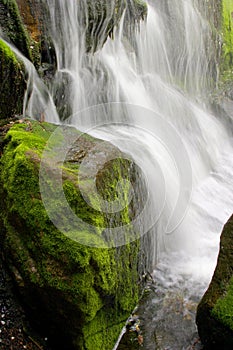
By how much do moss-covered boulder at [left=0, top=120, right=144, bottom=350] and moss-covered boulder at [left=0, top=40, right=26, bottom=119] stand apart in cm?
99

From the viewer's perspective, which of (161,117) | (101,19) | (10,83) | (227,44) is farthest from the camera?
(227,44)

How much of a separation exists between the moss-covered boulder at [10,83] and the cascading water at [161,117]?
360 mm

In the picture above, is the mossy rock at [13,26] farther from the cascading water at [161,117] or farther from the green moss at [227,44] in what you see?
the green moss at [227,44]

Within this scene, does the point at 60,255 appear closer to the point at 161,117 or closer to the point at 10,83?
the point at 10,83

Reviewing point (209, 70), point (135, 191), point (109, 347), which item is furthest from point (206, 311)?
point (209, 70)

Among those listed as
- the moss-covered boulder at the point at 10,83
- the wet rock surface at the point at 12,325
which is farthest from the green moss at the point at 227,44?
the wet rock surface at the point at 12,325

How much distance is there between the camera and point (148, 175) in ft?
16.1

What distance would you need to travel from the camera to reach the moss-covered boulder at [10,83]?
14.7 feet

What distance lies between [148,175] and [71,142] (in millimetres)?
1240

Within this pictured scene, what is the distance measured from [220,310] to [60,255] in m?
1.54

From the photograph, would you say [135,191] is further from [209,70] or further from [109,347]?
[209,70]

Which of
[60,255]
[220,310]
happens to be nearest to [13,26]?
[60,255]

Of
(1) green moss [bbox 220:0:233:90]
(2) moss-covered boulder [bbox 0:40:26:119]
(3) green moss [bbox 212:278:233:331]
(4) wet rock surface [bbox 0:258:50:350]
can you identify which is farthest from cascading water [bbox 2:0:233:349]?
(1) green moss [bbox 220:0:233:90]

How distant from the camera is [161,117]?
9.09 m
